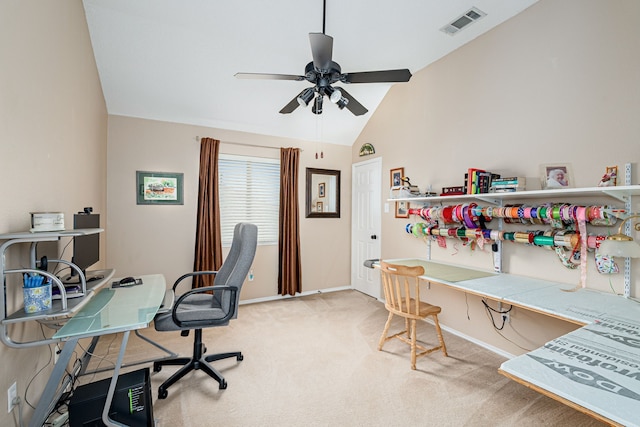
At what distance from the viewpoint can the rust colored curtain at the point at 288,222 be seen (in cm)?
430

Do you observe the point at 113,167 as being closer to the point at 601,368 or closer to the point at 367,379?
the point at 367,379

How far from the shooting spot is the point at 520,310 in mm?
2564

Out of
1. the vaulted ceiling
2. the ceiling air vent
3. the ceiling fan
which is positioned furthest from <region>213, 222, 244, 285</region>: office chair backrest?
the ceiling air vent

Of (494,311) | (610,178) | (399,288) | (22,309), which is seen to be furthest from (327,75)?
(494,311)

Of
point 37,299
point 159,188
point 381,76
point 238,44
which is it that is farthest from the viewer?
point 159,188

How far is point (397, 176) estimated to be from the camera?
3.93 meters

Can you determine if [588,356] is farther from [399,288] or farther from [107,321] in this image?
[107,321]

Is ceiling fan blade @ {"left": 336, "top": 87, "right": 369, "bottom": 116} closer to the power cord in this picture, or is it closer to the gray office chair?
the gray office chair

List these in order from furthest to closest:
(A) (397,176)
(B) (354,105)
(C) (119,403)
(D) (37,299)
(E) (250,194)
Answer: (E) (250,194)
(A) (397,176)
(B) (354,105)
(C) (119,403)
(D) (37,299)

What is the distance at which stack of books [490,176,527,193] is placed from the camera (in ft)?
7.87

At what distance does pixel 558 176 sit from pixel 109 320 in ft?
10.3

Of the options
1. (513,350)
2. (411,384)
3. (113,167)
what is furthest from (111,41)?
(513,350)

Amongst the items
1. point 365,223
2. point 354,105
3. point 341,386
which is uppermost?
point 354,105

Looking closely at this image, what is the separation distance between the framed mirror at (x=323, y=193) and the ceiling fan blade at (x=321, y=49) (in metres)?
2.60
